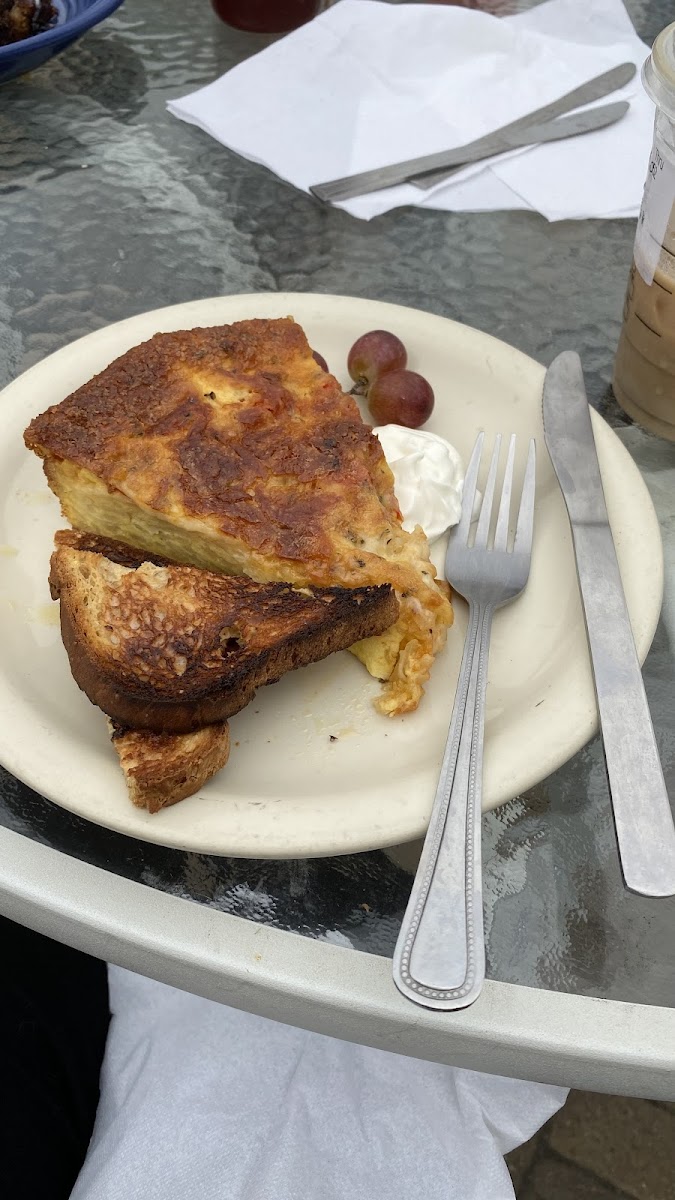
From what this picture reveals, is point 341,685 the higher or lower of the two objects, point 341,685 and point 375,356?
the lower

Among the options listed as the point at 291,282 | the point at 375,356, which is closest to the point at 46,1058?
the point at 375,356

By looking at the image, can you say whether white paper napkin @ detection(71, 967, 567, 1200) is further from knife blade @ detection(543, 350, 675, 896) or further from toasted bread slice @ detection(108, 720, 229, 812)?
knife blade @ detection(543, 350, 675, 896)

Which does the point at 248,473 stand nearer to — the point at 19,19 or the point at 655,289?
the point at 655,289

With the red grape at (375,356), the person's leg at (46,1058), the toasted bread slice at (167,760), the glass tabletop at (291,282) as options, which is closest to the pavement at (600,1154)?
the person's leg at (46,1058)

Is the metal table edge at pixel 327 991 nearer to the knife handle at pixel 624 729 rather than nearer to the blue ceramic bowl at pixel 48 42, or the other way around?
the knife handle at pixel 624 729

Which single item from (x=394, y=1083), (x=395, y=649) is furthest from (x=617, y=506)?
(x=394, y=1083)

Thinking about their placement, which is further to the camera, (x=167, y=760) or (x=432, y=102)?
(x=432, y=102)

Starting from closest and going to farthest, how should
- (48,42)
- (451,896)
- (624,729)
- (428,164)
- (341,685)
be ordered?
(451,896)
(624,729)
(341,685)
(48,42)
(428,164)
